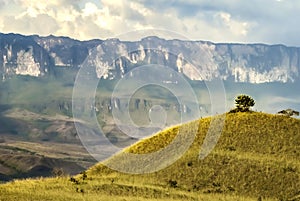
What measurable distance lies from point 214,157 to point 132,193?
15.2 m

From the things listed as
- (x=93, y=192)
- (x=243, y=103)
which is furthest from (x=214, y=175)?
(x=243, y=103)

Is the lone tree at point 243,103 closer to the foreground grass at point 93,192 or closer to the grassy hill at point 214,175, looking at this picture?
the grassy hill at point 214,175

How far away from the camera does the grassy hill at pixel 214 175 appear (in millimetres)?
53344

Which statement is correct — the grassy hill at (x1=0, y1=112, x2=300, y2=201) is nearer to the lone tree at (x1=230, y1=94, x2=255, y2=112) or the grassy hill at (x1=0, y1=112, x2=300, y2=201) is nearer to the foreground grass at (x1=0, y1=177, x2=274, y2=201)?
the foreground grass at (x1=0, y1=177, x2=274, y2=201)

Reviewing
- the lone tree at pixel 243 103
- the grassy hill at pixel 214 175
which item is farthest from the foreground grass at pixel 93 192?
the lone tree at pixel 243 103

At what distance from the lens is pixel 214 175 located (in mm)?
60844

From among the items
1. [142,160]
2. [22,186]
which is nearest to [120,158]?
[142,160]

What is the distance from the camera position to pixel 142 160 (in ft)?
219

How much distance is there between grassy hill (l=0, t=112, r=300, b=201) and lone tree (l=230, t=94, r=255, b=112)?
2.32 m

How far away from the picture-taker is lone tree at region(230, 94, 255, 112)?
78.3m

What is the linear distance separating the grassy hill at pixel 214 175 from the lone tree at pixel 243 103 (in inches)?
91.2

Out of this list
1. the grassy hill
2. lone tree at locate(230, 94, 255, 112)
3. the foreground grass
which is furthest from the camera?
lone tree at locate(230, 94, 255, 112)

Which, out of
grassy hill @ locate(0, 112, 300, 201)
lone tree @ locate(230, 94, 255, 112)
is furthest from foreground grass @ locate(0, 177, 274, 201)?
lone tree @ locate(230, 94, 255, 112)

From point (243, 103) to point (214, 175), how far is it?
20821 millimetres
